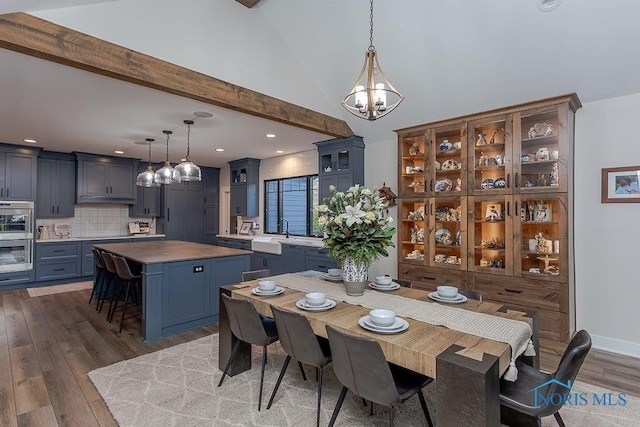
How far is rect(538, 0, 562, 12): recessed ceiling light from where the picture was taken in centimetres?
262

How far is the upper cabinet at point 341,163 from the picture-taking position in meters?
5.12

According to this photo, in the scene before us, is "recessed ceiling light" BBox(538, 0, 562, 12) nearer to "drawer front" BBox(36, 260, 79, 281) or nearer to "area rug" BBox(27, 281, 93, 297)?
"area rug" BBox(27, 281, 93, 297)

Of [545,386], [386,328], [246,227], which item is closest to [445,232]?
[545,386]

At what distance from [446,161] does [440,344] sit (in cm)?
315

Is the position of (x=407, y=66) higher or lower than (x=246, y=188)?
higher

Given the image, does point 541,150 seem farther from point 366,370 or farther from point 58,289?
point 58,289

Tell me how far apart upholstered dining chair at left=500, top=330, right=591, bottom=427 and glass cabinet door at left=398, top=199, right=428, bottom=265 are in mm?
2595

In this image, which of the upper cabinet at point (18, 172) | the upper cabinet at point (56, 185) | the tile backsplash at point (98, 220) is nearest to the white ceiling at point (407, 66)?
the upper cabinet at point (18, 172)

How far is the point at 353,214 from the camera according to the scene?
2.14 metres

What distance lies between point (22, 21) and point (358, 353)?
3.02 metres

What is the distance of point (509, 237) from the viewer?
3574mm

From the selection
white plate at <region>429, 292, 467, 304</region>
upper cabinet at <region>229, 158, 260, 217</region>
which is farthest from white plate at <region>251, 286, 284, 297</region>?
upper cabinet at <region>229, 158, 260, 217</region>

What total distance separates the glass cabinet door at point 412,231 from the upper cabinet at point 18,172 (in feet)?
21.6

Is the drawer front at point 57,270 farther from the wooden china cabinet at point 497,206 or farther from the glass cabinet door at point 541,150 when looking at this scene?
the glass cabinet door at point 541,150
